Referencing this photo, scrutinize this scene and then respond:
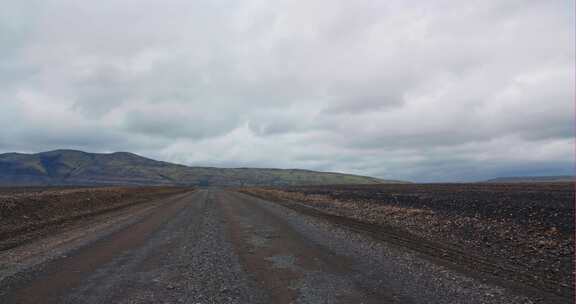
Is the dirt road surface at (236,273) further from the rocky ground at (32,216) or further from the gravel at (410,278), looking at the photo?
the rocky ground at (32,216)

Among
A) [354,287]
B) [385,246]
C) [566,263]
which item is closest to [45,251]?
[354,287]

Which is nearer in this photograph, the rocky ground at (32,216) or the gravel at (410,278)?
the gravel at (410,278)

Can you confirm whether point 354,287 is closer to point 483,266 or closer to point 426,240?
point 483,266

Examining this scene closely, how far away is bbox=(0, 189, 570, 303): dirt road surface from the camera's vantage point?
8.51 m

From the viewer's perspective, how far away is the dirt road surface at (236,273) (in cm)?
851

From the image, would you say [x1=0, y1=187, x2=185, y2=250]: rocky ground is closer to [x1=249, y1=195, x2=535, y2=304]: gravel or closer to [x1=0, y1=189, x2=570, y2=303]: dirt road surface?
[x1=0, y1=189, x2=570, y2=303]: dirt road surface

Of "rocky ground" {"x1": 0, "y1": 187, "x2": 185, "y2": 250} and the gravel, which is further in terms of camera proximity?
"rocky ground" {"x1": 0, "y1": 187, "x2": 185, "y2": 250}

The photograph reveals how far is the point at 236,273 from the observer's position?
10586mm

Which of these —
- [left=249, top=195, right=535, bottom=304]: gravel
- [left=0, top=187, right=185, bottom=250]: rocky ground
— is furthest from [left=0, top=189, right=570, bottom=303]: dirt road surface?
[left=0, top=187, right=185, bottom=250]: rocky ground

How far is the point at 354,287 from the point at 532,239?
38.4ft

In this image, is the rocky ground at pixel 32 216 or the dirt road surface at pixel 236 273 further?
the rocky ground at pixel 32 216

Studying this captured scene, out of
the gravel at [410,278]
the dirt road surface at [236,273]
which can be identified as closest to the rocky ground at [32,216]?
the dirt road surface at [236,273]

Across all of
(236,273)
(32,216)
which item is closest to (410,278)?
(236,273)

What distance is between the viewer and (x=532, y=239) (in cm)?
1608
